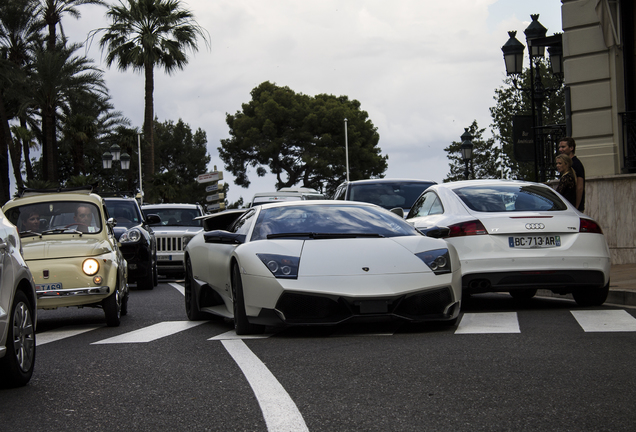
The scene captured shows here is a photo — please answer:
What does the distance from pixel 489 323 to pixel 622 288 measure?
3149 millimetres

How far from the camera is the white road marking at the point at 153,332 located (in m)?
8.22

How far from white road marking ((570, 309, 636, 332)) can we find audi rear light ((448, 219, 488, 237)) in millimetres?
1260

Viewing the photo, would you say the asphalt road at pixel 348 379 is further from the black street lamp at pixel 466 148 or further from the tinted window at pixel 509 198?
the black street lamp at pixel 466 148

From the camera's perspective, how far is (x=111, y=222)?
36.4ft

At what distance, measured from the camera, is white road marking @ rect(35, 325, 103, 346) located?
8.59m

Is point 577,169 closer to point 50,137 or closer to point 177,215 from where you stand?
point 177,215

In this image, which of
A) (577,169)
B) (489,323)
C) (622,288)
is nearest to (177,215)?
A: (577,169)

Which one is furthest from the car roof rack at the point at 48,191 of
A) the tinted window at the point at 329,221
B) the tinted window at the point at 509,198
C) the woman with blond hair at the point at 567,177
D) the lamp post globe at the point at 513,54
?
the lamp post globe at the point at 513,54

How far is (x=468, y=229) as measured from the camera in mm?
9477

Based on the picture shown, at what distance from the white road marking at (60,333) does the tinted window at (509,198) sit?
4421mm

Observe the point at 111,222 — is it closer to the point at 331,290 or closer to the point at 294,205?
the point at 294,205

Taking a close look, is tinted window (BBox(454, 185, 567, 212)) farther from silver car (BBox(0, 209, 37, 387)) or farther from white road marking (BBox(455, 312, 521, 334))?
silver car (BBox(0, 209, 37, 387))

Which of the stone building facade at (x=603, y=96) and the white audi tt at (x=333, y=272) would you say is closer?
the white audi tt at (x=333, y=272)

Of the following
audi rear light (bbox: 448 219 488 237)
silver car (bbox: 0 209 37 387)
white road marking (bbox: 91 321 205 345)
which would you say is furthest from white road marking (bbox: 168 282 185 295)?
silver car (bbox: 0 209 37 387)
